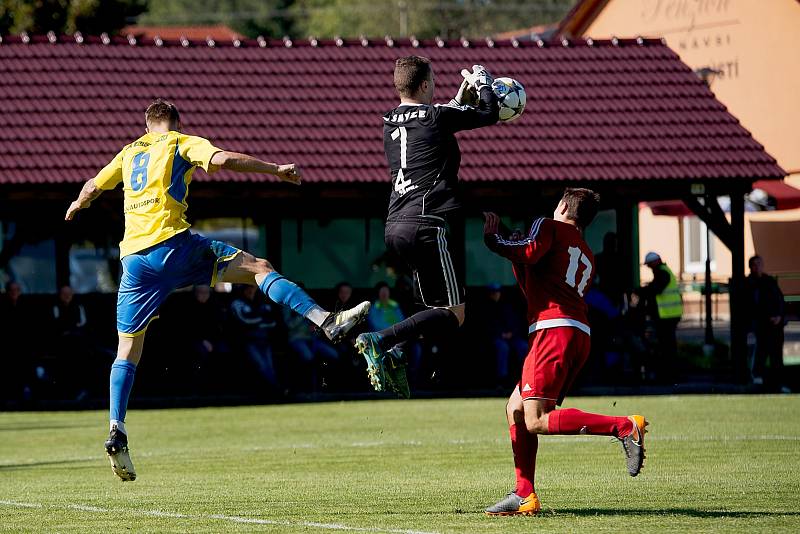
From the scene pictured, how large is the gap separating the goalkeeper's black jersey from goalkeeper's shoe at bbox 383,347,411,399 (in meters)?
0.93

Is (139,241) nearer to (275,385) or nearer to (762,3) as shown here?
(275,385)

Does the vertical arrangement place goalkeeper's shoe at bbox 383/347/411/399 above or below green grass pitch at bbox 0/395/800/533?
above

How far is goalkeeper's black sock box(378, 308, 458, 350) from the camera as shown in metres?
9.48

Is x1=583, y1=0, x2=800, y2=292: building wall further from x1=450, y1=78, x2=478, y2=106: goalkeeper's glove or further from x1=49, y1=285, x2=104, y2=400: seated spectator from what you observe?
x1=450, y1=78, x2=478, y2=106: goalkeeper's glove

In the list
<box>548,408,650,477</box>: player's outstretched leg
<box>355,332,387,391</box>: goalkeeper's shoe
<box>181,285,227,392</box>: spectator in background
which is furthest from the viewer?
<box>181,285,227,392</box>: spectator in background

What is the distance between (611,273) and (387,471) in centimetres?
1113

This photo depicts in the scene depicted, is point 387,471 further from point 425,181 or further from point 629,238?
point 629,238

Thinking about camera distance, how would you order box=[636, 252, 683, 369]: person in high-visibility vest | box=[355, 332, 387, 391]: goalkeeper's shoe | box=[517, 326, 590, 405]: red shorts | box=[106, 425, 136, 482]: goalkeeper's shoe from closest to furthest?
box=[517, 326, 590, 405]: red shorts
box=[355, 332, 387, 391]: goalkeeper's shoe
box=[106, 425, 136, 482]: goalkeeper's shoe
box=[636, 252, 683, 369]: person in high-visibility vest

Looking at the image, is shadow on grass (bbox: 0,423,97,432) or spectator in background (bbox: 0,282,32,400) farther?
spectator in background (bbox: 0,282,32,400)

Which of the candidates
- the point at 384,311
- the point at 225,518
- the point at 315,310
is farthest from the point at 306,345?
the point at 225,518

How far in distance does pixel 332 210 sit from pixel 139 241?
45.9 ft

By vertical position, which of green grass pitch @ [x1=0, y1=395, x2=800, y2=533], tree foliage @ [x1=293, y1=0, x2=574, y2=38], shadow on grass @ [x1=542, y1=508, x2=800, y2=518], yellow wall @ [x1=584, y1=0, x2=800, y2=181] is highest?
tree foliage @ [x1=293, y1=0, x2=574, y2=38]

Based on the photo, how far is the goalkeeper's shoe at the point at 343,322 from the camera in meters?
9.42

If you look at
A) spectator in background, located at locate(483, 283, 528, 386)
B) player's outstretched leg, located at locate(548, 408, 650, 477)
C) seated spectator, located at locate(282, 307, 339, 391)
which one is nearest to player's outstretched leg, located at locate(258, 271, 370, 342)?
player's outstretched leg, located at locate(548, 408, 650, 477)
